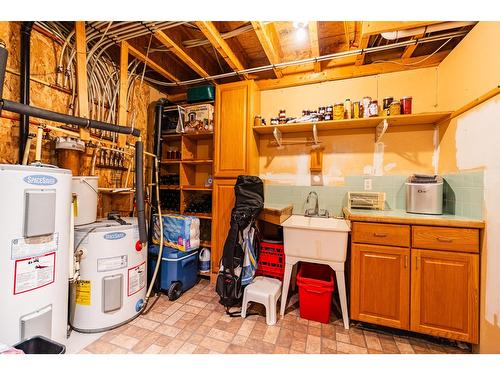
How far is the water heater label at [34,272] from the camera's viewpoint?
1.21 meters

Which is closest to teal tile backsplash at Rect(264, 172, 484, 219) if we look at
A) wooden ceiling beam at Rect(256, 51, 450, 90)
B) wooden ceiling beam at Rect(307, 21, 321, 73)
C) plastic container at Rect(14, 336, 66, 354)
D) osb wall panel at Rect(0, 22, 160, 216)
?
wooden ceiling beam at Rect(256, 51, 450, 90)

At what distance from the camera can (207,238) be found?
9.84 feet

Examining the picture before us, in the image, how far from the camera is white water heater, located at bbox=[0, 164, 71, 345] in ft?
3.86

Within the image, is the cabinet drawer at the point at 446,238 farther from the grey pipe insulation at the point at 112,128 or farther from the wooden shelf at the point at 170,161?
the wooden shelf at the point at 170,161

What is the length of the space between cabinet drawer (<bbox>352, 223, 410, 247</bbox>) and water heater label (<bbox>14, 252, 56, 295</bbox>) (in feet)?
7.11

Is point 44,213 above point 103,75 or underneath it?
underneath

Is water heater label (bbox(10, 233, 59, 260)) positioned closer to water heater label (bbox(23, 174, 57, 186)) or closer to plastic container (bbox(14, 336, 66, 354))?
water heater label (bbox(23, 174, 57, 186))

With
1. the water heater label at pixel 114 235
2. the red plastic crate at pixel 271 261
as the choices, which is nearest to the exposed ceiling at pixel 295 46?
the water heater label at pixel 114 235

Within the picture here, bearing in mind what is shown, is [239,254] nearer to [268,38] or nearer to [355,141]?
[355,141]

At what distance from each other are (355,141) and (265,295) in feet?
6.16

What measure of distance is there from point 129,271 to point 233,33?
2.37 metres

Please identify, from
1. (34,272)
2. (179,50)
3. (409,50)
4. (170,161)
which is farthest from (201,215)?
(409,50)
